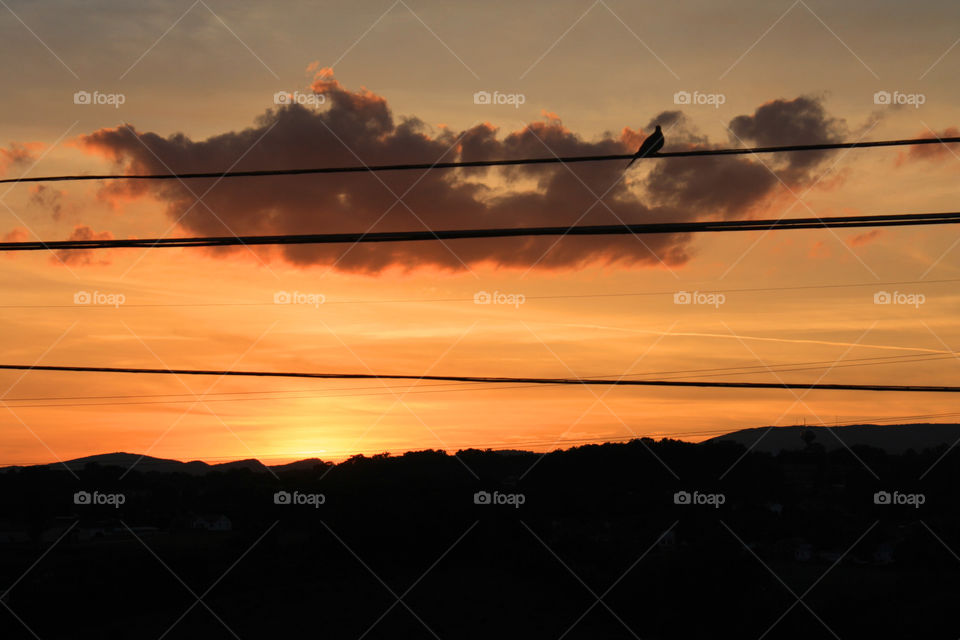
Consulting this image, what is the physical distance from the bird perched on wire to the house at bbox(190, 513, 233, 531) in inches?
2048

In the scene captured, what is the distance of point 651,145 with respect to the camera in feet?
38.6

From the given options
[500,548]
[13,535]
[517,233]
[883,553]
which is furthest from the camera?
[883,553]

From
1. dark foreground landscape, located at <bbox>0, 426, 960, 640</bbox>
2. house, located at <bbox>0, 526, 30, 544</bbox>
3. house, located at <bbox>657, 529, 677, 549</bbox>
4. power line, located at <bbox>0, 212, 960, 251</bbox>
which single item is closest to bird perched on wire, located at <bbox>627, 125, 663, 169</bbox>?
power line, located at <bbox>0, 212, 960, 251</bbox>

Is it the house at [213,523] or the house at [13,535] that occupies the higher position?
the house at [213,523]

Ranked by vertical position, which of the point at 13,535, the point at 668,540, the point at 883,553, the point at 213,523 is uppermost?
the point at 883,553

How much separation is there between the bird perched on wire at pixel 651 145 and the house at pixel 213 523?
5203 centimetres

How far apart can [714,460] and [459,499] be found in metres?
19.9

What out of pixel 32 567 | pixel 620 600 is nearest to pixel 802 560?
pixel 620 600

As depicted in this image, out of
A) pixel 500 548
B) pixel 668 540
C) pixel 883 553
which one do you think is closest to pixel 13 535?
pixel 500 548

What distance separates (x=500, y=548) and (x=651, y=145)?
3863 centimetres

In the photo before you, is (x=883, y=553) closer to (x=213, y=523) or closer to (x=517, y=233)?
(x=213, y=523)

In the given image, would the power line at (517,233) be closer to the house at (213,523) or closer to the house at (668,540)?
the house at (668,540)

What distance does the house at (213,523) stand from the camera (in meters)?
59.3

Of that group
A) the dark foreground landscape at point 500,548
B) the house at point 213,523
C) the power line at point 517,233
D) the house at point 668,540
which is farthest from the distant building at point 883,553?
the power line at point 517,233
